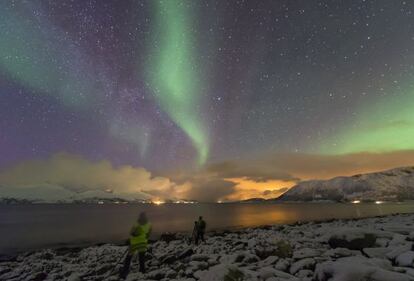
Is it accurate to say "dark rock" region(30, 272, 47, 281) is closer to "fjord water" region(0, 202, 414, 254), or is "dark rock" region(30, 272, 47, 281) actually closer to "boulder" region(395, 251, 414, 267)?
"boulder" region(395, 251, 414, 267)

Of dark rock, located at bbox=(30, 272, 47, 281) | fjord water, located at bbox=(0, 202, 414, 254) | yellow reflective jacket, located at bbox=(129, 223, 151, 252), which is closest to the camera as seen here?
yellow reflective jacket, located at bbox=(129, 223, 151, 252)

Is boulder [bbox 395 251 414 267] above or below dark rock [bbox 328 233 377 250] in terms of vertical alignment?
below

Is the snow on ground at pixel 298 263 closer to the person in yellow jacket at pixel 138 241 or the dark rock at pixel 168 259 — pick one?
the dark rock at pixel 168 259

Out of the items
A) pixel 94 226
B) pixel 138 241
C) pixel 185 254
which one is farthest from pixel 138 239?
pixel 94 226

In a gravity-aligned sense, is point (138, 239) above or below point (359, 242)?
above

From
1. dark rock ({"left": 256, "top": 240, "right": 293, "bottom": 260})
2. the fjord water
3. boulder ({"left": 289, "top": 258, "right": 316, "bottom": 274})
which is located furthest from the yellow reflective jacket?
the fjord water

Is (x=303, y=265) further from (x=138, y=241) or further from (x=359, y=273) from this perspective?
(x=138, y=241)

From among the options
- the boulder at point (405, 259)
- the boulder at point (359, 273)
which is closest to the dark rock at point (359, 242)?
the boulder at point (405, 259)

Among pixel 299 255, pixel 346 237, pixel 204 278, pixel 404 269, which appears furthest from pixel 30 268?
pixel 404 269

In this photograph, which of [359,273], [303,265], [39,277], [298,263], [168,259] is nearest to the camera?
[359,273]

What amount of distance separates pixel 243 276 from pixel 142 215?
17.7 feet

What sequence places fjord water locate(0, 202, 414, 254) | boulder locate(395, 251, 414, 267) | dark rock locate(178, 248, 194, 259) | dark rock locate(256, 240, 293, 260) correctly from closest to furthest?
boulder locate(395, 251, 414, 267)
dark rock locate(256, 240, 293, 260)
dark rock locate(178, 248, 194, 259)
fjord water locate(0, 202, 414, 254)

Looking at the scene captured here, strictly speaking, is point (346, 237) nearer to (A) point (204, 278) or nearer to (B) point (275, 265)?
(B) point (275, 265)

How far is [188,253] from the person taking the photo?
15328mm
